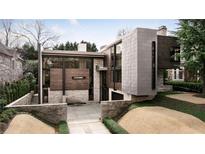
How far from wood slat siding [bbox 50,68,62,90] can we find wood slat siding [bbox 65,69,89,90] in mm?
Answer: 610

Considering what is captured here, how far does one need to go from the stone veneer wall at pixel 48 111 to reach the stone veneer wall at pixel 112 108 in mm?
2198

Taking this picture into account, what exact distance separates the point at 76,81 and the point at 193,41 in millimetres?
9874

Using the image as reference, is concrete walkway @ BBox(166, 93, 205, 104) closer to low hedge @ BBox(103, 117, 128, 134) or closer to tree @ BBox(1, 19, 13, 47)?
low hedge @ BBox(103, 117, 128, 134)

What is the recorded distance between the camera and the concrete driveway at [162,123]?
6990 millimetres

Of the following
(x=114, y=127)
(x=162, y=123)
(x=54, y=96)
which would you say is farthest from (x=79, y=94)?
(x=162, y=123)

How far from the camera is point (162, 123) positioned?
24.6ft

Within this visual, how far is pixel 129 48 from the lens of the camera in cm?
1159

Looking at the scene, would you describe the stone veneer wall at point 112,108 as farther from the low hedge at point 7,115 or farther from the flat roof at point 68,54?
the flat roof at point 68,54

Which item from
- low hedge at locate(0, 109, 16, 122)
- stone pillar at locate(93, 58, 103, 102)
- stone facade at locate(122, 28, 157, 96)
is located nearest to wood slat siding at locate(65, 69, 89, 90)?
stone pillar at locate(93, 58, 103, 102)

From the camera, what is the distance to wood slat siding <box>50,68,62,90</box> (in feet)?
51.0

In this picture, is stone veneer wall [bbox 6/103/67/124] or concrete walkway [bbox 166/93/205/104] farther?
concrete walkway [bbox 166/93/205/104]

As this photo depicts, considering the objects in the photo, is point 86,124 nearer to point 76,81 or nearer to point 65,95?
point 65,95
